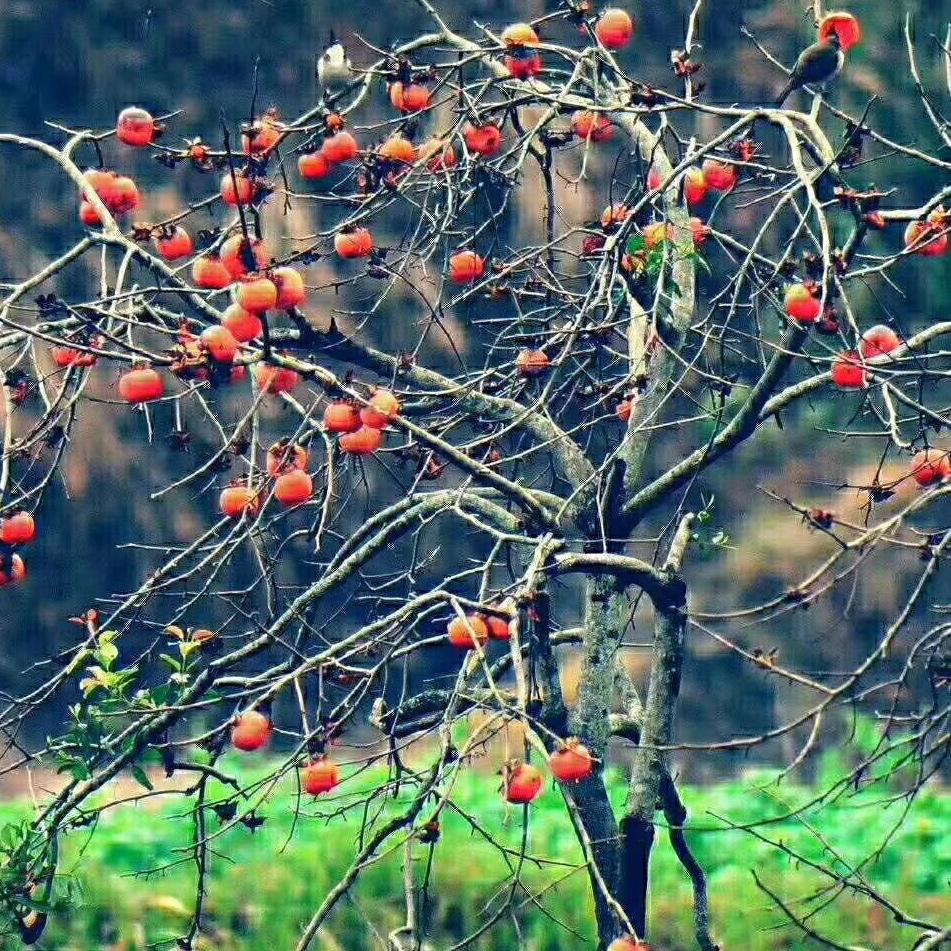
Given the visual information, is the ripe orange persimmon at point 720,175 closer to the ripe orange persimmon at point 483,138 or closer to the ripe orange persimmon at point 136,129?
the ripe orange persimmon at point 483,138

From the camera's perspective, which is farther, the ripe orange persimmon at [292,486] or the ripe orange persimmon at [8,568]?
the ripe orange persimmon at [8,568]

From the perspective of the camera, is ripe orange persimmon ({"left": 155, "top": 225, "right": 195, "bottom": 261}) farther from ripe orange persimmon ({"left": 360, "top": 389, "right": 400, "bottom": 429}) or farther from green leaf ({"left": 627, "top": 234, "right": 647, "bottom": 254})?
green leaf ({"left": 627, "top": 234, "right": 647, "bottom": 254})

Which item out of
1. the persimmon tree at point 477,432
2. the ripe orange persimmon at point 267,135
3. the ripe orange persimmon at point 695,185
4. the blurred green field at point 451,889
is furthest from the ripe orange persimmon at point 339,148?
the blurred green field at point 451,889

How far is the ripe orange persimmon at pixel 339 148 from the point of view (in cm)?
327

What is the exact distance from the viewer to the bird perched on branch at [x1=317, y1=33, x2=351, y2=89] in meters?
3.35

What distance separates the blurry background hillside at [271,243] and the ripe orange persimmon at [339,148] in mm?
5689

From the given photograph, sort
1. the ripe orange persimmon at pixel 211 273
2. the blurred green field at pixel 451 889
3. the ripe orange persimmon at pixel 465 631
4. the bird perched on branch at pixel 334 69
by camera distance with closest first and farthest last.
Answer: the ripe orange persimmon at pixel 465 631 < the ripe orange persimmon at pixel 211 273 < the bird perched on branch at pixel 334 69 < the blurred green field at pixel 451 889

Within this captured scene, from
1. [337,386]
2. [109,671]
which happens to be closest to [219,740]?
[109,671]

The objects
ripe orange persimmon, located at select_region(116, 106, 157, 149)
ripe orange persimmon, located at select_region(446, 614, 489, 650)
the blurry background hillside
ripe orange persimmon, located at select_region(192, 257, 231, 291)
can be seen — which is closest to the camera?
ripe orange persimmon, located at select_region(446, 614, 489, 650)

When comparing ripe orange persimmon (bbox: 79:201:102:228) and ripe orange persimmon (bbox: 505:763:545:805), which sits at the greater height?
ripe orange persimmon (bbox: 79:201:102:228)

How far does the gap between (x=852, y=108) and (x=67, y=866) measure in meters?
5.37

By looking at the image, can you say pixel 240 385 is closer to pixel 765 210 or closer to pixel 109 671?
pixel 765 210

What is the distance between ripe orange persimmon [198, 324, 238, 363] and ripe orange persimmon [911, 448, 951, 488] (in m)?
1.25

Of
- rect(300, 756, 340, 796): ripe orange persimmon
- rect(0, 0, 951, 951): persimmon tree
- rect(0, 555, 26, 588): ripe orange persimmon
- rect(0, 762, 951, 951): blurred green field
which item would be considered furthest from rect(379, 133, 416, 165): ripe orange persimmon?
rect(0, 762, 951, 951): blurred green field
